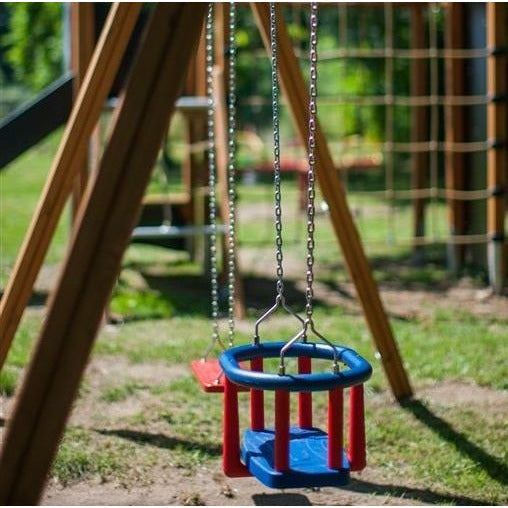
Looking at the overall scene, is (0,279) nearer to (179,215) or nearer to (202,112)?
(179,215)

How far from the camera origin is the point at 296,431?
12.5 ft

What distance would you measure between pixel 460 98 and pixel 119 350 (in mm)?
4041

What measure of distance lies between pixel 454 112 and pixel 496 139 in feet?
3.43

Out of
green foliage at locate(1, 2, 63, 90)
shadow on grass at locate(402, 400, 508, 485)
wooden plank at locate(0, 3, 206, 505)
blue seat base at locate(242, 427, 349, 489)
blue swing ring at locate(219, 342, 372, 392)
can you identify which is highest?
green foliage at locate(1, 2, 63, 90)

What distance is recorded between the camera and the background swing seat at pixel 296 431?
3.22 m

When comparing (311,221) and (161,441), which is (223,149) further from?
(311,221)

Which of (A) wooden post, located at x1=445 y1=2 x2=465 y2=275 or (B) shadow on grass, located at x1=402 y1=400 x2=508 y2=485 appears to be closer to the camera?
(B) shadow on grass, located at x1=402 y1=400 x2=508 y2=485

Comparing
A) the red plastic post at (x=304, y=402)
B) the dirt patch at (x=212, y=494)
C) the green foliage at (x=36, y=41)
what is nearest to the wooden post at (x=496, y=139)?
the dirt patch at (x=212, y=494)

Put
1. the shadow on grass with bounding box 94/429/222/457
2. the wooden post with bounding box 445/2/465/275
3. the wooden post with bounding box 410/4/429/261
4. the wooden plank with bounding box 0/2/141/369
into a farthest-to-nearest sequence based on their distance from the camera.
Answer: the wooden post with bounding box 410/4/429/261 < the wooden post with bounding box 445/2/465/275 < the wooden plank with bounding box 0/2/141/369 < the shadow on grass with bounding box 94/429/222/457

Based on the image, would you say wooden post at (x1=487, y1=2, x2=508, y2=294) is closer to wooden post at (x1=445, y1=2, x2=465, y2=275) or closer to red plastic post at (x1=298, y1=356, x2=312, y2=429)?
wooden post at (x1=445, y1=2, x2=465, y2=275)

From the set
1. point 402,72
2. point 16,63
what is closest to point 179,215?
point 402,72

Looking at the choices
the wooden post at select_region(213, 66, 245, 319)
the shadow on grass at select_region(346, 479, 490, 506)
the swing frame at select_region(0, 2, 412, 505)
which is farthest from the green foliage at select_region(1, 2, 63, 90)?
the swing frame at select_region(0, 2, 412, 505)

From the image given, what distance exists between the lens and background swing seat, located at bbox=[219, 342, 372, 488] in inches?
127

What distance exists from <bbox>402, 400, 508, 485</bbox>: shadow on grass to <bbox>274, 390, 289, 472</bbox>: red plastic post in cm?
127
